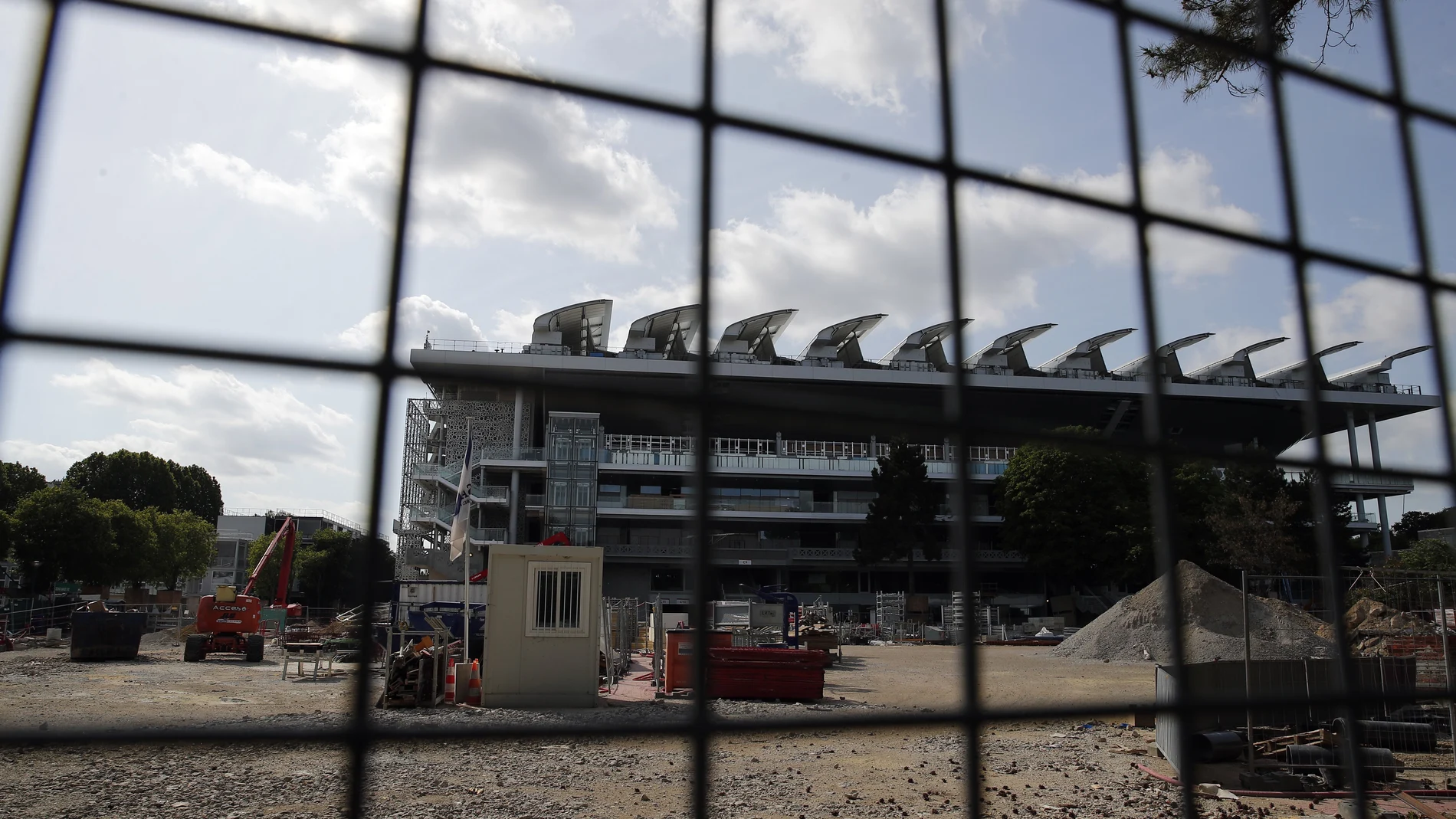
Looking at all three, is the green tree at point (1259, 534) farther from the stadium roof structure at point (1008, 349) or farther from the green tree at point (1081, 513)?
the stadium roof structure at point (1008, 349)

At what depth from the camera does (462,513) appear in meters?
10.0

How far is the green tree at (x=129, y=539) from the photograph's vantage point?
33281 mm

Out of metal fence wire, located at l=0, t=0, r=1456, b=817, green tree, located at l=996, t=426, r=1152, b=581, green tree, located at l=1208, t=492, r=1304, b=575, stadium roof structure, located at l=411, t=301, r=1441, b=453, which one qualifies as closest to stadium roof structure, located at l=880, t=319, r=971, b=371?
stadium roof structure, located at l=411, t=301, r=1441, b=453

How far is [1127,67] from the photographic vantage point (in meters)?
1.65

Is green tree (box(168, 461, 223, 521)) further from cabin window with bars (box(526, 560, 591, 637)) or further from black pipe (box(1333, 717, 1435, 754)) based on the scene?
black pipe (box(1333, 717, 1435, 754))

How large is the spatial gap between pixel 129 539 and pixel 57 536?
889 centimetres

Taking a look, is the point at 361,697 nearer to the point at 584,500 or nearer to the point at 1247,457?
the point at 1247,457

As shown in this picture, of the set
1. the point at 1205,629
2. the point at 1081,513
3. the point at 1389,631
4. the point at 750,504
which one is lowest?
the point at 1205,629

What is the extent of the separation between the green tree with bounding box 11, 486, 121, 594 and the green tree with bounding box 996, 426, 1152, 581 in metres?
34.9

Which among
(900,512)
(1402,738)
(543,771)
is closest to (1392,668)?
(1402,738)

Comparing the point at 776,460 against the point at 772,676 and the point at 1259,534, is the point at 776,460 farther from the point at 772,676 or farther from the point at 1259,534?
the point at 772,676

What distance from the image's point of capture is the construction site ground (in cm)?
626

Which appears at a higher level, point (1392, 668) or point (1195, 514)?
point (1195, 514)

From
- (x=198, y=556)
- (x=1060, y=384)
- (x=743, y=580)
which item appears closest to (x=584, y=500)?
(x=743, y=580)
